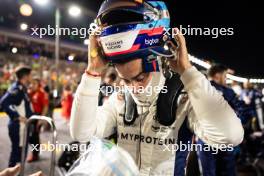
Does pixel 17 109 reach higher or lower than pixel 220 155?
higher

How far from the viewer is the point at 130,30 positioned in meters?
1.13

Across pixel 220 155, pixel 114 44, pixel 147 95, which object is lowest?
pixel 220 155

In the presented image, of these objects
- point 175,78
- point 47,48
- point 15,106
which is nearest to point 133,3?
point 175,78

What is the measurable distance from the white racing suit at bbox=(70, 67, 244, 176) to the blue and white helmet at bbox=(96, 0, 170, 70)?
0.16 meters

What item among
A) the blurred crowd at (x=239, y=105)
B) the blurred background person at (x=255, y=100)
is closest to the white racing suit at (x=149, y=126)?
the blurred crowd at (x=239, y=105)

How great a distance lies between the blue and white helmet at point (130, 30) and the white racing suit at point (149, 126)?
0.16 metres

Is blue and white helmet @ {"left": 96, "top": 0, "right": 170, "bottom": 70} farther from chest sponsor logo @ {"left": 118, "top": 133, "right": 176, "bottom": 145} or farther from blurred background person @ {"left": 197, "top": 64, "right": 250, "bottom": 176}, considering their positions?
blurred background person @ {"left": 197, "top": 64, "right": 250, "bottom": 176}

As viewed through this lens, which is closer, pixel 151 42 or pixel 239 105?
pixel 151 42

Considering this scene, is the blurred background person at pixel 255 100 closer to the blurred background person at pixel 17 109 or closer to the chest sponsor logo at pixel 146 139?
the blurred background person at pixel 17 109

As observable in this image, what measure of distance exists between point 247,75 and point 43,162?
4430mm

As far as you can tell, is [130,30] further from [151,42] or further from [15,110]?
[15,110]

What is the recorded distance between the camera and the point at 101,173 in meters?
0.72

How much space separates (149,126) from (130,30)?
1.39 ft

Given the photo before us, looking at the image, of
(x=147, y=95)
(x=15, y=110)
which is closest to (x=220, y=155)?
(x=147, y=95)
